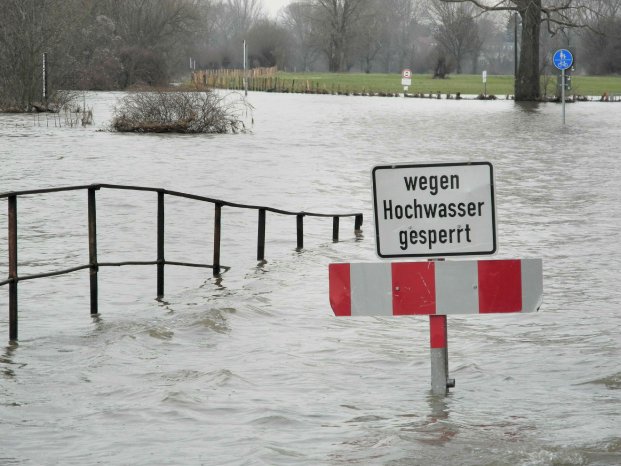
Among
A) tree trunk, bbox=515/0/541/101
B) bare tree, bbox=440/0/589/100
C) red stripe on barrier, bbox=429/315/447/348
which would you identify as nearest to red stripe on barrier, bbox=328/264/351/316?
red stripe on barrier, bbox=429/315/447/348

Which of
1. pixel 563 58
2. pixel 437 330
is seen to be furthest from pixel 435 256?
pixel 563 58

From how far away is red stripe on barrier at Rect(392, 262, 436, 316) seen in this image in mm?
7344

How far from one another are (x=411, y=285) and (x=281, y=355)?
274 centimetres

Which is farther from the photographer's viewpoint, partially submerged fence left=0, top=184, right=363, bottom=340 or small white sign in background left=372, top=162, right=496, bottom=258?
partially submerged fence left=0, top=184, right=363, bottom=340

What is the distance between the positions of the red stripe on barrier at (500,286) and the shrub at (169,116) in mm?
36546

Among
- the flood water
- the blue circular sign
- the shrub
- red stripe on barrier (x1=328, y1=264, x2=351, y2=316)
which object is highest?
the blue circular sign

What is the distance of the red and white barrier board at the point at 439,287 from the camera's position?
736 cm

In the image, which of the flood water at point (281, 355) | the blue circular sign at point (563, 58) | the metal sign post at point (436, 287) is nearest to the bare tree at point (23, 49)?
the blue circular sign at point (563, 58)

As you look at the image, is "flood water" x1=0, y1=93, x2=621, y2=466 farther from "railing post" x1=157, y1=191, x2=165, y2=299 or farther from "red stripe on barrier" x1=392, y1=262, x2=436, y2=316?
"red stripe on barrier" x1=392, y1=262, x2=436, y2=316

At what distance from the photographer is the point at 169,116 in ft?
145

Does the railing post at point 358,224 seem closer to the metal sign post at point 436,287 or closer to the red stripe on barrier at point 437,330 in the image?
the red stripe on barrier at point 437,330

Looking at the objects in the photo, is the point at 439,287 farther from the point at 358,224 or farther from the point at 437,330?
the point at 358,224

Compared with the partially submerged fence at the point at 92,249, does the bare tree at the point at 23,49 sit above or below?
above

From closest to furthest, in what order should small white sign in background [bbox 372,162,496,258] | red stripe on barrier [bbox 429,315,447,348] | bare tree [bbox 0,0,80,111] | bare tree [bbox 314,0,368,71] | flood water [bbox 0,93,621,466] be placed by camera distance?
1. flood water [bbox 0,93,621,466]
2. small white sign in background [bbox 372,162,496,258]
3. red stripe on barrier [bbox 429,315,447,348]
4. bare tree [bbox 0,0,80,111]
5. bare tree [bbox 314,0,368,71]
